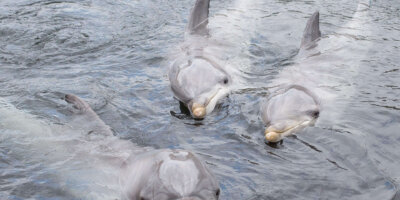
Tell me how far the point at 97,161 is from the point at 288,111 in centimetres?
287

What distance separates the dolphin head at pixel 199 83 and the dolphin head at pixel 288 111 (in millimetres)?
913

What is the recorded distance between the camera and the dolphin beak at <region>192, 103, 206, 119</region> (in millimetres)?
7469

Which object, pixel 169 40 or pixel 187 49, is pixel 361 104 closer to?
pixel 187 49

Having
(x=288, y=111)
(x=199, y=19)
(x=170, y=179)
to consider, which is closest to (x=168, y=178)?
(x=170, y=179)

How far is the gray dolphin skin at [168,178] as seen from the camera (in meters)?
4.78

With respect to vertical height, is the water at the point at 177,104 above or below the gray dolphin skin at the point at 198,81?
below

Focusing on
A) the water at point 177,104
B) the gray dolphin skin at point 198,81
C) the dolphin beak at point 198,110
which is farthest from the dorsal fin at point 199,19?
the dolphin beak at point 198,110

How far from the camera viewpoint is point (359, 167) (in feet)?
20.5

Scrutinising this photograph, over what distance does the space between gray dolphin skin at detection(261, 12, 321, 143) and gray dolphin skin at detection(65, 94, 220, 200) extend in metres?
2.00

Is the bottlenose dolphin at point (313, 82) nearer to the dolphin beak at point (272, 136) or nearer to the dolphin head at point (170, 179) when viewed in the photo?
the dolphin beak at point (272, 136)

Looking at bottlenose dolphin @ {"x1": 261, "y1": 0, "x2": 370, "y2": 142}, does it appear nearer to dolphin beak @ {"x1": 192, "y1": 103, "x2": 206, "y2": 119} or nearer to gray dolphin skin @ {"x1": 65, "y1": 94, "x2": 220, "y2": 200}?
dolphin beak @ {"x1": 192, "y1": 103, "x2": 206, "y2": 119}

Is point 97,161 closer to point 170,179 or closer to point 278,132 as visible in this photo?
point 170,179

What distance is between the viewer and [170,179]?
192 inches

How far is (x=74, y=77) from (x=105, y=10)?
462cm
